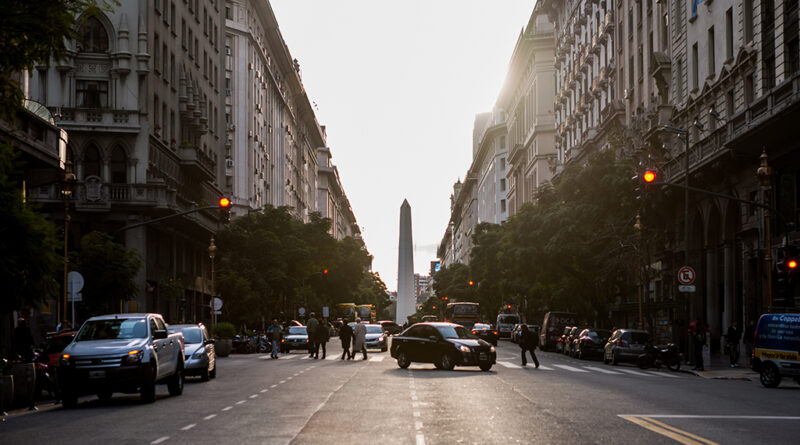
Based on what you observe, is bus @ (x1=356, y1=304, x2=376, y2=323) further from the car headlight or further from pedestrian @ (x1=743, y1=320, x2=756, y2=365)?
Answer: the car headlight

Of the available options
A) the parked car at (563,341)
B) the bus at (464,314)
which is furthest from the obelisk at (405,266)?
the parked car at (563,341)

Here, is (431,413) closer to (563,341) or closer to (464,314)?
(563,341)

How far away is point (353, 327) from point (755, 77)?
19995mm

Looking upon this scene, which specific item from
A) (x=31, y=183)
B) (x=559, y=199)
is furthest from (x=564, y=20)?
(x=31, y=183)

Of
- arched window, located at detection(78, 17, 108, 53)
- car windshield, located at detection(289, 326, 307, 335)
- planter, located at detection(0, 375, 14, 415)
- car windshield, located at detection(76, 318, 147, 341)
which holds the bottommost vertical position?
car windshield, located at detection(289, 326, 307, 335)

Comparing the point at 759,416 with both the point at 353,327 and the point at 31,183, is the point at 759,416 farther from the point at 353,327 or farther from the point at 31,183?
the point at 353,327

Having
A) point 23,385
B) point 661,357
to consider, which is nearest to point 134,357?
point 23,385

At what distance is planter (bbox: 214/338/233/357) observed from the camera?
160 ft

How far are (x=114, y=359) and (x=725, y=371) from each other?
74.9ft


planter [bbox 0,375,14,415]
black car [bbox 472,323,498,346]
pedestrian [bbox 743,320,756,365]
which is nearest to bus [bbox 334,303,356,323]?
black car [bbox 472,323,498,346]

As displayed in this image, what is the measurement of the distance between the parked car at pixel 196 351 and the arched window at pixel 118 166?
875 inches

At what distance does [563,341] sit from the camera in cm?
5450

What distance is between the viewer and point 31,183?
33031 millimetres

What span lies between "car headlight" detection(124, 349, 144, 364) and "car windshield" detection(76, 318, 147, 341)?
0.98m
